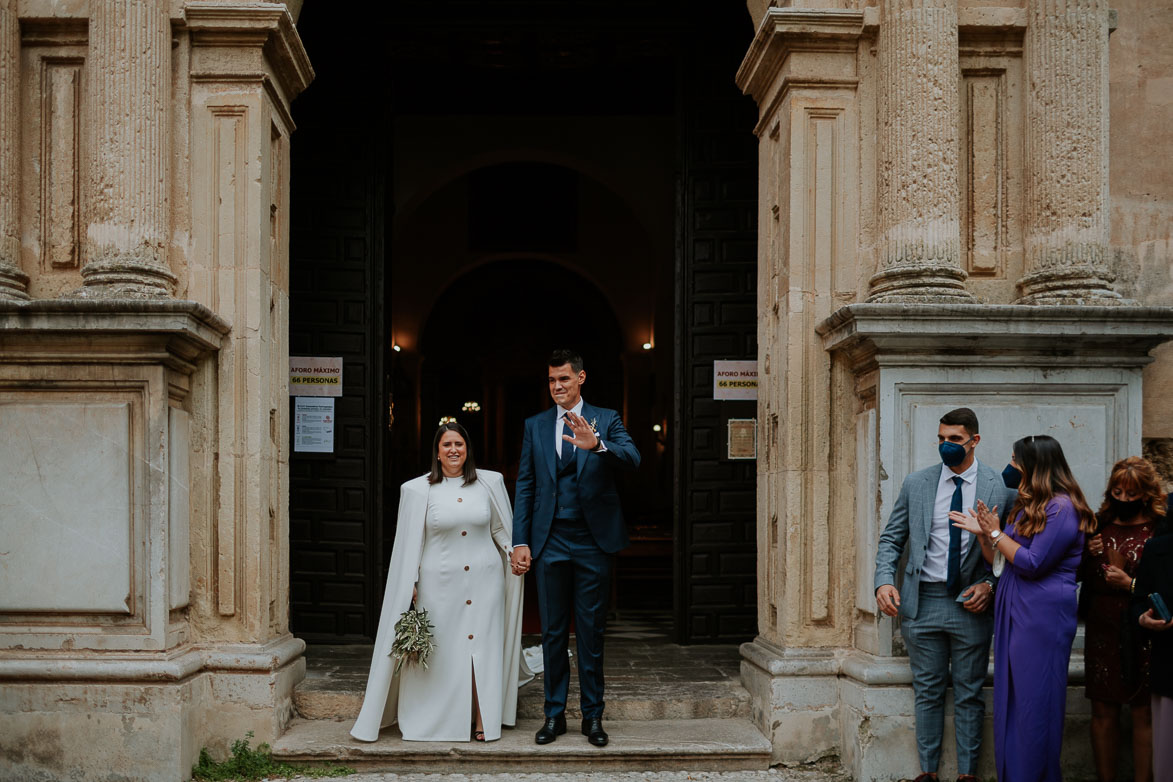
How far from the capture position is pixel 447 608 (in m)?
6.36

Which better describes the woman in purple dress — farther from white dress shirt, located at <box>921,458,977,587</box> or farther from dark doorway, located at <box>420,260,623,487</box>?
dark doorway, located at <box>420,260,623,487</box>

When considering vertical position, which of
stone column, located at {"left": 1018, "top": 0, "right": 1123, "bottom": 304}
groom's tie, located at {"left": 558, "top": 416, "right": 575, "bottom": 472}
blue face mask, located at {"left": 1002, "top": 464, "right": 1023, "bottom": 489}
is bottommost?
blue face mask, located at {"left": 1002, "top": 464, "right": 1023, "bottom": 489}

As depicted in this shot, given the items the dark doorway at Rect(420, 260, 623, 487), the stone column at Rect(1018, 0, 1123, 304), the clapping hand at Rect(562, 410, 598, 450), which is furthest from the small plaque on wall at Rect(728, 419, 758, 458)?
the dark doorway at Rect(420, 260, 623, 487)

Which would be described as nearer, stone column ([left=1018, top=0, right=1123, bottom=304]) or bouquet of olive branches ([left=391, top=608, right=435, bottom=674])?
bouquet of olive branches ([left=391, top=608, right=435, bottom=674])

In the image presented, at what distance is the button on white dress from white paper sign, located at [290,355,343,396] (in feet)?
9.11

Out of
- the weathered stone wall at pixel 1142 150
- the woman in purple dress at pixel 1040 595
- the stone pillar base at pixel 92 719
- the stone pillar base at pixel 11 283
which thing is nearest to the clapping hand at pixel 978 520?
the woman in purple dress at pixel 1040 595

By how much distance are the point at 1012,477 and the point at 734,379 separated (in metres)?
3.75

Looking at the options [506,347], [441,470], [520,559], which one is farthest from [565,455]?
[506,347]

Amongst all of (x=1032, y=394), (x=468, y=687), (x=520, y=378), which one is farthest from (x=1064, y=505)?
(x=520, y=378)

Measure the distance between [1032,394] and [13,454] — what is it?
220 inches

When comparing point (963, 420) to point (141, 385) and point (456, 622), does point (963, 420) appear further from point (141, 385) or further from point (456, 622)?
point (141, 385)

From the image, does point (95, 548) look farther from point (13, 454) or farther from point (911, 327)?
point (911, 327)

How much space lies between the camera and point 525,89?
14.8 m

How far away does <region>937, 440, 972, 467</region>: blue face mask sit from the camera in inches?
211
